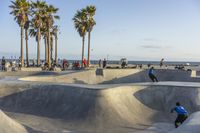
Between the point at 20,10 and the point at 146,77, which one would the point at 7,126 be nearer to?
the point at 146,77

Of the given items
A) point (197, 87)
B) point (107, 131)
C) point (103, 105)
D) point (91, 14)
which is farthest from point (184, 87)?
point (91, 14)

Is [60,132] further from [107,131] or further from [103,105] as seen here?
[103,105]

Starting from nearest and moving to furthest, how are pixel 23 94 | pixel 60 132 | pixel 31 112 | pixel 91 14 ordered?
pixel 60 132
pixel 31 112
pixel 23 94
pixel 91 14

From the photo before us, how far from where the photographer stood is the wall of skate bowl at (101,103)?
1809 cm

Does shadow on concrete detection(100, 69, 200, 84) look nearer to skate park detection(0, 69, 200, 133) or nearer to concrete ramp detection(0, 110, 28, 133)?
skate park detection(0, 69, 200, 133)

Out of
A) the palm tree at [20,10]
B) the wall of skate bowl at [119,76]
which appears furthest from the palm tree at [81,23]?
the wall of skate bowl at [119,76]

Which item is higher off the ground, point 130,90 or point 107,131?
point 130,90

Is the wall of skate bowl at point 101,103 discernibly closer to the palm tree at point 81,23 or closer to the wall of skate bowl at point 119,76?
the wall of skate bowl at point 119,76

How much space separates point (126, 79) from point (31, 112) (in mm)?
18383

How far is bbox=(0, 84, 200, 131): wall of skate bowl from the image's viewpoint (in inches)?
712

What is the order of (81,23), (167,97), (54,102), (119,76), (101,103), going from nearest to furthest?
(101,103), (54,102), (167,97), (119,76), (81,23)

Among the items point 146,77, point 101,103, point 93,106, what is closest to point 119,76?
point 146,77

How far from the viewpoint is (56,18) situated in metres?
53.2

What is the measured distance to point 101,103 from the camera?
1862 cm
